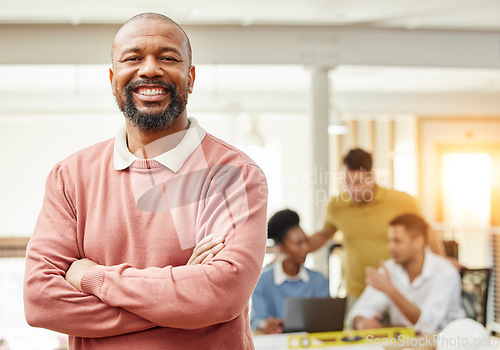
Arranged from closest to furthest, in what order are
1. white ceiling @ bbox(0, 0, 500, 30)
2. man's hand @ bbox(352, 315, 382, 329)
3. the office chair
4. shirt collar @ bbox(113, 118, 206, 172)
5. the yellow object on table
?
shirt collar @ bbox(113, 118, 206, 172)
the yellow object on table
man's hand @ bbox(352, 315, 382, 329)
the office chair
white ceiling @ bbox(0, 0, 500, 30)

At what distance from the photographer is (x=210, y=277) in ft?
3.43

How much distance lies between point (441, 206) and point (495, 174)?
69 centimetres

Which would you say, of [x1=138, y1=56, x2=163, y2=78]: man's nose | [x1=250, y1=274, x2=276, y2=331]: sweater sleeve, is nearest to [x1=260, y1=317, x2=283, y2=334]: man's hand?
[x1=250, y1=274, x2=276, y2=331]: sweater sleeve

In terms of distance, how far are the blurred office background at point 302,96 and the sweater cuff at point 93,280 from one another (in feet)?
4.94

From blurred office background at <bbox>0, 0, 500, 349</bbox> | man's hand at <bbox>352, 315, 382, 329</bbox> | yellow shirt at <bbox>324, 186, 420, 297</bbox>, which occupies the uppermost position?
blurred office background at <bbox>0, 0, 500, 349</bbox>

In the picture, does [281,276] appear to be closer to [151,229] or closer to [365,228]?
[365,228]

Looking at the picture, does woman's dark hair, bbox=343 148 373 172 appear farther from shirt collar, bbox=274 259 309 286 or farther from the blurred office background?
the blurred office background

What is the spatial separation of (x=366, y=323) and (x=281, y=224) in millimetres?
655

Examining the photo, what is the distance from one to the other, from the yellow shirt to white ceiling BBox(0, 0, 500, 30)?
1.15m

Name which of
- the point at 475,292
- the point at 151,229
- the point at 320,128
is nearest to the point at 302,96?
the point at 320,128

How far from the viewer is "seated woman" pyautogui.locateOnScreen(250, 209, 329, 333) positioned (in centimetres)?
277

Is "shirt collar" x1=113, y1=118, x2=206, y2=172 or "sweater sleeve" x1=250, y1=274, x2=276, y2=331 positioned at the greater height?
"shirt collar" x1=113, y1=118, x2=206, y2=172

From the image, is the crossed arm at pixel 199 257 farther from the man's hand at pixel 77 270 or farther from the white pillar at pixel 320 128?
the white pillar at pixel 320 128

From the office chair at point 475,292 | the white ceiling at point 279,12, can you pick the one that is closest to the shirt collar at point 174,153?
the office chair at point 475,292
